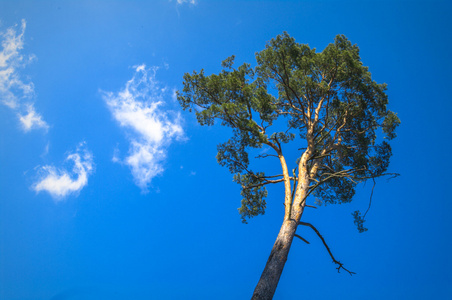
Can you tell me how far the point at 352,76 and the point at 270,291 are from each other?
27.0 ft

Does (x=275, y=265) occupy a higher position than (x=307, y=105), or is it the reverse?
(x=307, y=105)

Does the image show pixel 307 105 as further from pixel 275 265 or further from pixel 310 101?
pixel 275 265

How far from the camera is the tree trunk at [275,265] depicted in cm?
479

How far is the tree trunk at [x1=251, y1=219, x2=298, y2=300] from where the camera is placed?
4794mm

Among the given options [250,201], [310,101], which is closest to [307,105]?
[310,101]

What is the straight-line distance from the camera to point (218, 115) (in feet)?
27.6

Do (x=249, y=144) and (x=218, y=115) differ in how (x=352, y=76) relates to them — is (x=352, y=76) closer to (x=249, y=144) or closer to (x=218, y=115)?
(x=249, y=144)

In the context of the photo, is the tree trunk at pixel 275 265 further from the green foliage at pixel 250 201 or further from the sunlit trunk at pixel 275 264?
the green foliage at pixel 250 201

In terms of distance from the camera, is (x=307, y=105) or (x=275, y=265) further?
(x=307, y=105)

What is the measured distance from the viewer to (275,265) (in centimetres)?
522

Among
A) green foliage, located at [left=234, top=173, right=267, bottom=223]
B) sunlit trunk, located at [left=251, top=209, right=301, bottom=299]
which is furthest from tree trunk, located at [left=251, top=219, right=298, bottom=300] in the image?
green foliage, located at [left=234, top=173, right=267, bottom=223]

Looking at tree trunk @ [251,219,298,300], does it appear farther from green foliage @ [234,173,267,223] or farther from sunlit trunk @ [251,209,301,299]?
green foliage @ [234,173,267,223]

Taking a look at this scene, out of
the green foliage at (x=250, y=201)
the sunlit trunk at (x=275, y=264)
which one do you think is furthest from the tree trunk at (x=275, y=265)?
the green foliage at (x=250, y=201)

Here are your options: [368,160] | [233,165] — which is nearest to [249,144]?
[233,165]
